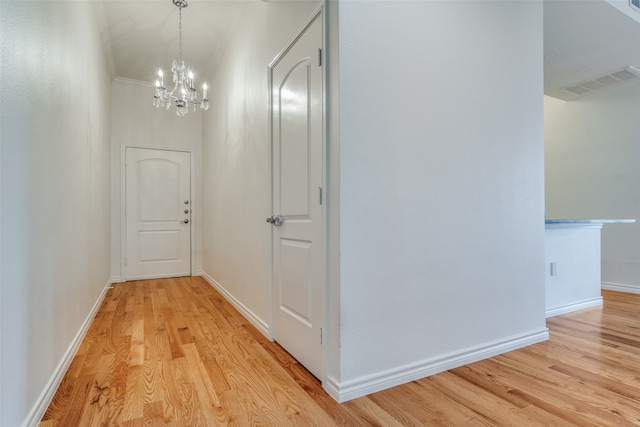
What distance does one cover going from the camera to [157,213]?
17.1ft

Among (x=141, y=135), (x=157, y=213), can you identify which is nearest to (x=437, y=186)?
(x=157, y=213)

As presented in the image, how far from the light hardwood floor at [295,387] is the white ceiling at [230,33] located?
2563 millimetres

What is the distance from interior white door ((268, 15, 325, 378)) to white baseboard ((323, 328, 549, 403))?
0.20 m

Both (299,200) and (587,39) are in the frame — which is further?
(587,39)

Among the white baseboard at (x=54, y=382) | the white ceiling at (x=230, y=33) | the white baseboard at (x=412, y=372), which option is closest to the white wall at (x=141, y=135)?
the white ceiling at (x=230, y=33)

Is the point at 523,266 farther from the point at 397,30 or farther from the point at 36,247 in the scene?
the point at 36,247

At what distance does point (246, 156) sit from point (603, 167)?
4.44 meters

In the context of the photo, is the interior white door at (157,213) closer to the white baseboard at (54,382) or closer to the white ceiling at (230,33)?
the white ceiling at (230,33)

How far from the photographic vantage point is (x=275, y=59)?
8.15 ft

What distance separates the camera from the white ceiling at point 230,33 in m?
2.97

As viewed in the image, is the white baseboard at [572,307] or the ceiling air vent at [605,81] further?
the ceiling air vent at [605,81]

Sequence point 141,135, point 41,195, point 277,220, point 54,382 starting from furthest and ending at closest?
point 141,135 < point 277,220 < point 54,382 < point 41,195

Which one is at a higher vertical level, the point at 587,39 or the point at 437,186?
the point at 587,39

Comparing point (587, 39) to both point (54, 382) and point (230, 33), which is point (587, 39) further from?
point (54, 382)
